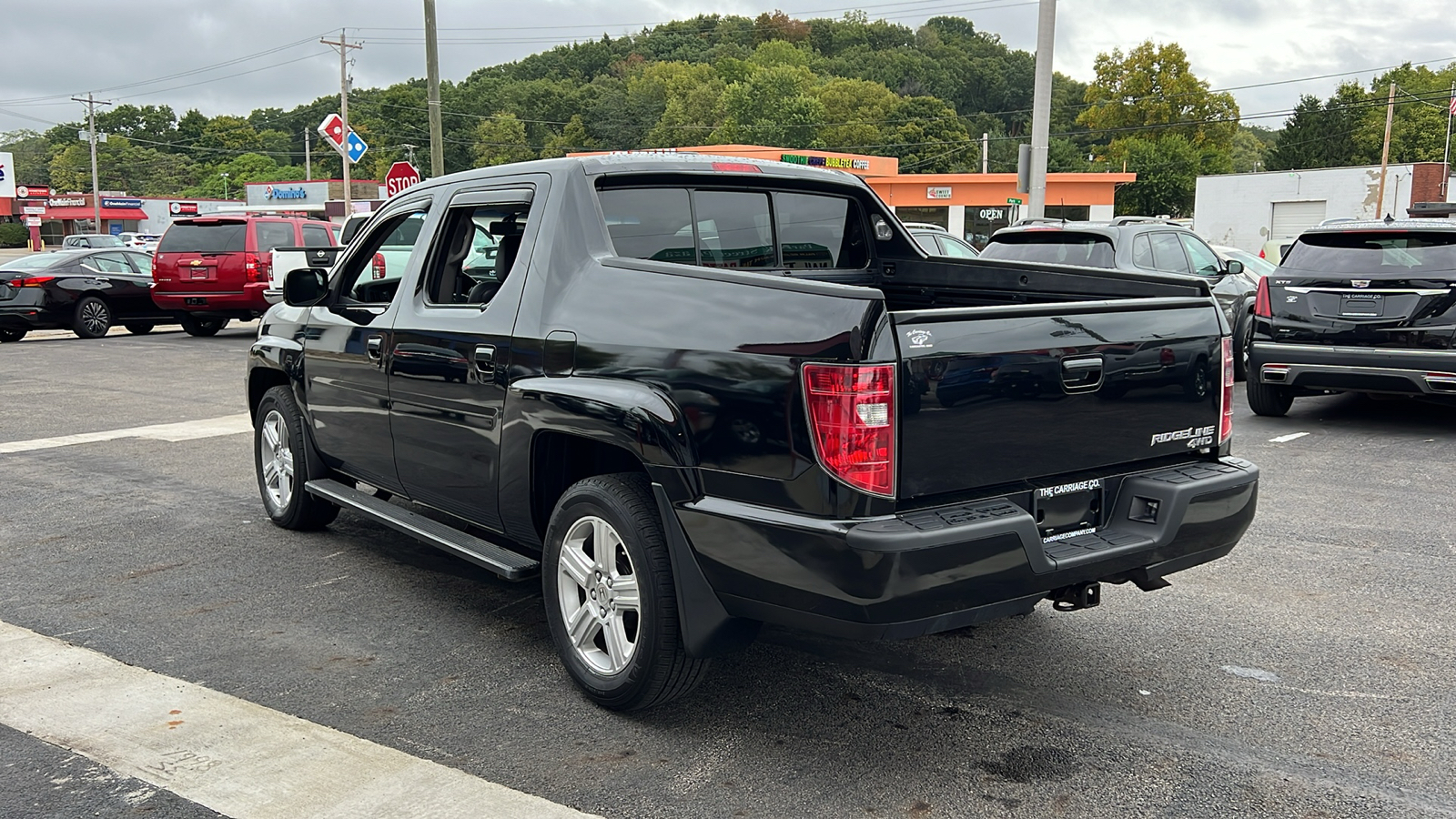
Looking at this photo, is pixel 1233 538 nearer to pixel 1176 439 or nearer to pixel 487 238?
pixel 1176 439

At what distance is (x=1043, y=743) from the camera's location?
3.66 m

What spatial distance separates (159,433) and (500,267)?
20.4ft

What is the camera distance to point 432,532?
4.79 metres

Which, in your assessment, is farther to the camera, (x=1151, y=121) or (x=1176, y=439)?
(x=1151, y=121)

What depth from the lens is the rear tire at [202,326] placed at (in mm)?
19125

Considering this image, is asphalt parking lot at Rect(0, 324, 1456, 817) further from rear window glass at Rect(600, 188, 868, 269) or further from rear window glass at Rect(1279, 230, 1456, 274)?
rear window glass at Rect(1279, 230, 1456, 274)

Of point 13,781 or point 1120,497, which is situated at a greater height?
point 1120,497

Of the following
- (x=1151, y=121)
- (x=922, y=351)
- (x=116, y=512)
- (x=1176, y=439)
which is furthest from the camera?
(x=1151, y=121)

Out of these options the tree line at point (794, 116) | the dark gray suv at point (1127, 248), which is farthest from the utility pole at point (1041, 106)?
the tree line at point (794, 116)

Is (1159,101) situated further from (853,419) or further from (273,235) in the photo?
(853,419)

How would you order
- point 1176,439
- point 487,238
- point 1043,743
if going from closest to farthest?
point 1043,743 < point 1176,439 < point 487,238

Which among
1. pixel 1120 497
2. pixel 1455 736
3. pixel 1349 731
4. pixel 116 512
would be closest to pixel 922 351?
pixel 1120 497

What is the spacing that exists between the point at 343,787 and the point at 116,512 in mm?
4178

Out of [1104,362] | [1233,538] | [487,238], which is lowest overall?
[1233,538]
